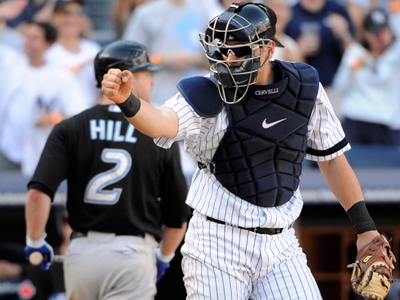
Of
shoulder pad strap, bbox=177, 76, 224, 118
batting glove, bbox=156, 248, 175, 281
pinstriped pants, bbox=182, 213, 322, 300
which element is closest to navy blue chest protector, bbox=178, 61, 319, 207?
shoulder pad strap, bbox=177, 76, 224, 118

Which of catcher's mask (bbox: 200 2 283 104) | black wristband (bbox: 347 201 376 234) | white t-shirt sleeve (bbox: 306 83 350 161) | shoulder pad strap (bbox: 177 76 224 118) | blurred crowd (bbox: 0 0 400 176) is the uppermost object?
catcher's mask (bbox: 200 2 283 104)

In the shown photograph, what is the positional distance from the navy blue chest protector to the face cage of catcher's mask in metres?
0.05

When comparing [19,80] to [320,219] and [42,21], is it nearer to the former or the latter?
[42,21]

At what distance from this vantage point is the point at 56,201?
7.49 m

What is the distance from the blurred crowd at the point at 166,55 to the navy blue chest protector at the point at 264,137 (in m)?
4.03

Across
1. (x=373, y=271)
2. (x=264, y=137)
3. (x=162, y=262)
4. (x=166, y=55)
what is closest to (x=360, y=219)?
(x=373, y=271)

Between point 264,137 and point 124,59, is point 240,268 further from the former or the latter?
point 124,59

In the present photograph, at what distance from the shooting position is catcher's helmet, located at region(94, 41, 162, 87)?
4.68m

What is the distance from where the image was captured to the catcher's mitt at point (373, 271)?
3619 millimetres

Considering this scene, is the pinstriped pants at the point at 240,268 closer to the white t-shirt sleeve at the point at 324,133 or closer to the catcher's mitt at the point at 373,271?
the catcher's mitt at the point at 373,271

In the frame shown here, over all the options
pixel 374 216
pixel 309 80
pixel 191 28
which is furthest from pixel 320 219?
pixel 309 80

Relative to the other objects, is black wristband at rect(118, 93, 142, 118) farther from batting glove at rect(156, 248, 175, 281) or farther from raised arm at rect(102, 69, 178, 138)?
batting glove at rect(156, 248, 175, 281)

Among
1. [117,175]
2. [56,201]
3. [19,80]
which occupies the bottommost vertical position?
[56,201]

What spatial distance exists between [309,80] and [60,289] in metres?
4.17
